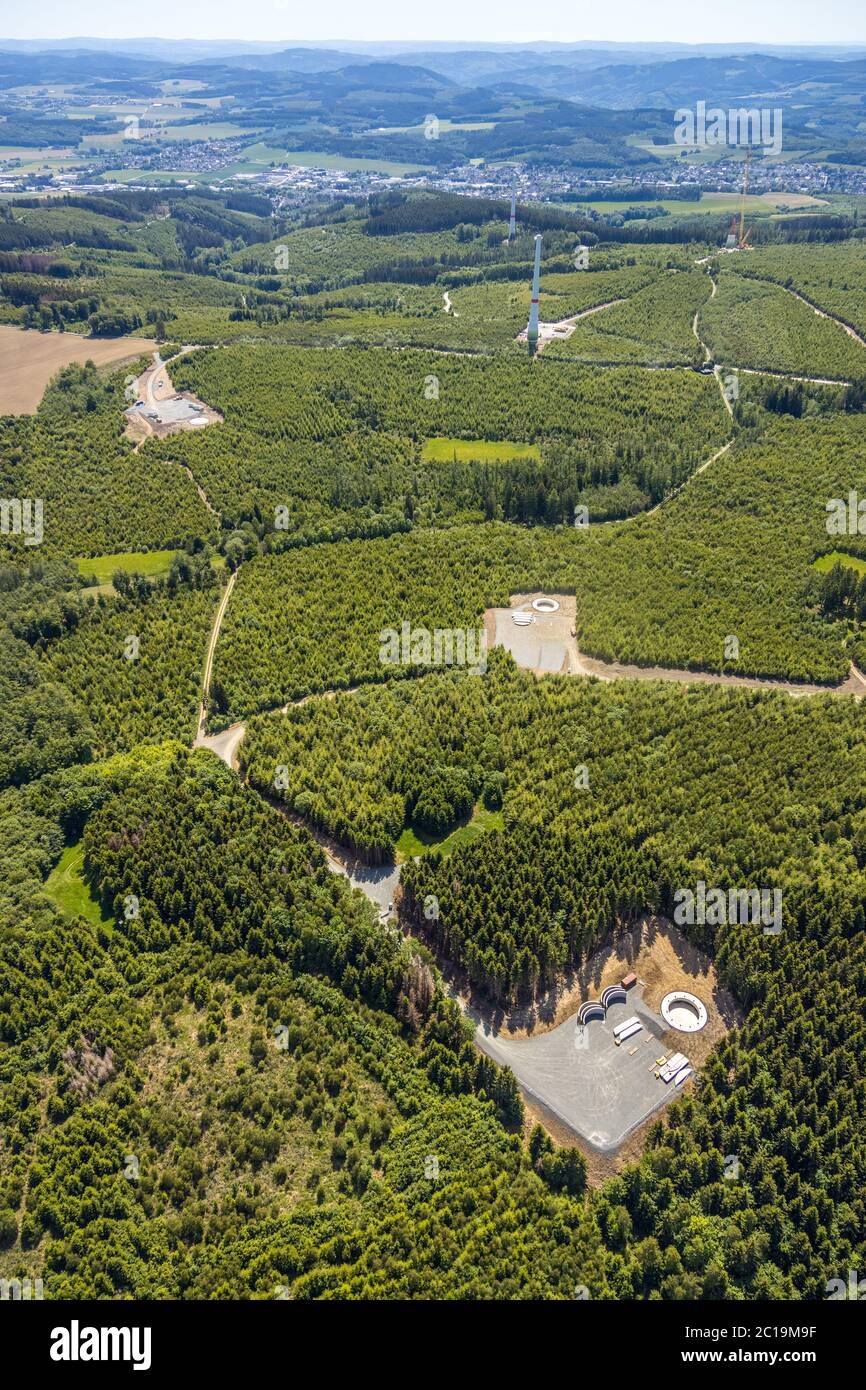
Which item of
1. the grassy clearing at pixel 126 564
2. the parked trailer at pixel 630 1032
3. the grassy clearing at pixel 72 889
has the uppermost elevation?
the grassy clearing at pixel 126 564

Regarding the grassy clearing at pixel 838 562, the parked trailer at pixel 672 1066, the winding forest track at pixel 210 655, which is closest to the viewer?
the parked trailer at pixel 672 1066

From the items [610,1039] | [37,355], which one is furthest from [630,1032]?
[37,355]

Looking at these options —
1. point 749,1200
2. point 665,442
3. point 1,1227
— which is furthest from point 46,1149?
point 665,442

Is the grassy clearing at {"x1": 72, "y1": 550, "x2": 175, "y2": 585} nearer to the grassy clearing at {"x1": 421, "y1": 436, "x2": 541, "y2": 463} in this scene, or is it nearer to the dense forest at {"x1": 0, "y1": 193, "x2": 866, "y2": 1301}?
the dense forest at {"x1": 0, "y1": 193, "x2": 866, "y2": 1301}

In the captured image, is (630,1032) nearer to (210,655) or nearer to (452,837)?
(452,837)

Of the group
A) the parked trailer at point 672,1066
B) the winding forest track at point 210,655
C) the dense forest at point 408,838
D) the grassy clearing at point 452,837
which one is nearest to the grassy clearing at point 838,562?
the dense forest at point 408,838

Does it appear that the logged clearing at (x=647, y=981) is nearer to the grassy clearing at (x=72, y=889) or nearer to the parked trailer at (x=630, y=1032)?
the parked trailer at (x=630, y=1032)
